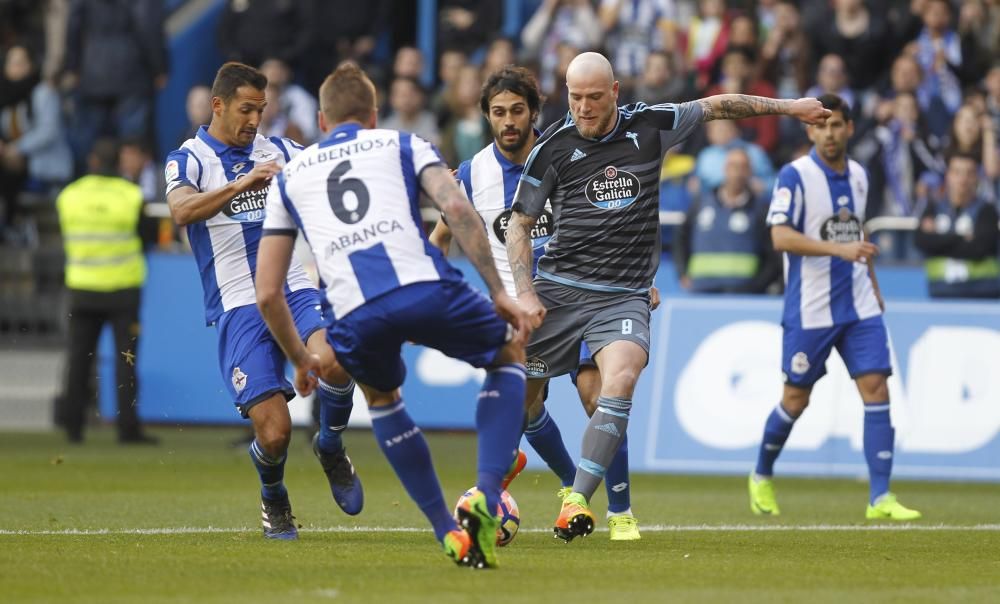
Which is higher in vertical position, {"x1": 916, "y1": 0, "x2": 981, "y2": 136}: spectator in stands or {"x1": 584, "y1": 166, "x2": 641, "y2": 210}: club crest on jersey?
{"x1": 916, "y1": 0, "x2": 981, "y2": 136}: spectator in stands

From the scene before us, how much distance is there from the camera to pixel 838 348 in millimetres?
11250

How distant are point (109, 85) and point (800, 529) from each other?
12.1 meters

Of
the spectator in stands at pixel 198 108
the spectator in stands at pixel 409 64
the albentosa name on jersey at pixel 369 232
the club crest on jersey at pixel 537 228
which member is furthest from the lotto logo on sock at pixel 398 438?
the spectator in stands at pixel 409 64

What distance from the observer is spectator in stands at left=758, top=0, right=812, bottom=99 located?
58.5 ft

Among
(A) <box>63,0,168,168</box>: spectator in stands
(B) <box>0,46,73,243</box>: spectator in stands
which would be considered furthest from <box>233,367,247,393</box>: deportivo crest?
(B) <box>0,46,73,243</box>: spectator in stands

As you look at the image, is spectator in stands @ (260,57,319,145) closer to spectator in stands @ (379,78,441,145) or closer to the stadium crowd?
the stadium crowd

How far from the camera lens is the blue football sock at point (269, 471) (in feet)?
28.4

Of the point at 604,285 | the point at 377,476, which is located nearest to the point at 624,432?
the point at 604,285

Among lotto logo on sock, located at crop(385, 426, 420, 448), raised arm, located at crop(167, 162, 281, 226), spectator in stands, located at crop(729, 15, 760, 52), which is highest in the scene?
spectator in stands, located at crop(729, 15, 760, 52)

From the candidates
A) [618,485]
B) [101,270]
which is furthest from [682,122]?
[101,270]

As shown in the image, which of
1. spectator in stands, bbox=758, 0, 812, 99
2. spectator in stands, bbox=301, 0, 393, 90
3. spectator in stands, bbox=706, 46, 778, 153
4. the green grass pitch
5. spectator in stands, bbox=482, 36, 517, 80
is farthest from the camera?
spectator in stands, bbox=301, 0, 393, 90

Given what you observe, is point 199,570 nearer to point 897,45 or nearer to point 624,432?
point 624,432

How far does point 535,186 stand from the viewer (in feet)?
28.8

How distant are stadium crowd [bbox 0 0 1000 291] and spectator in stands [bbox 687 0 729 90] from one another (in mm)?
21
